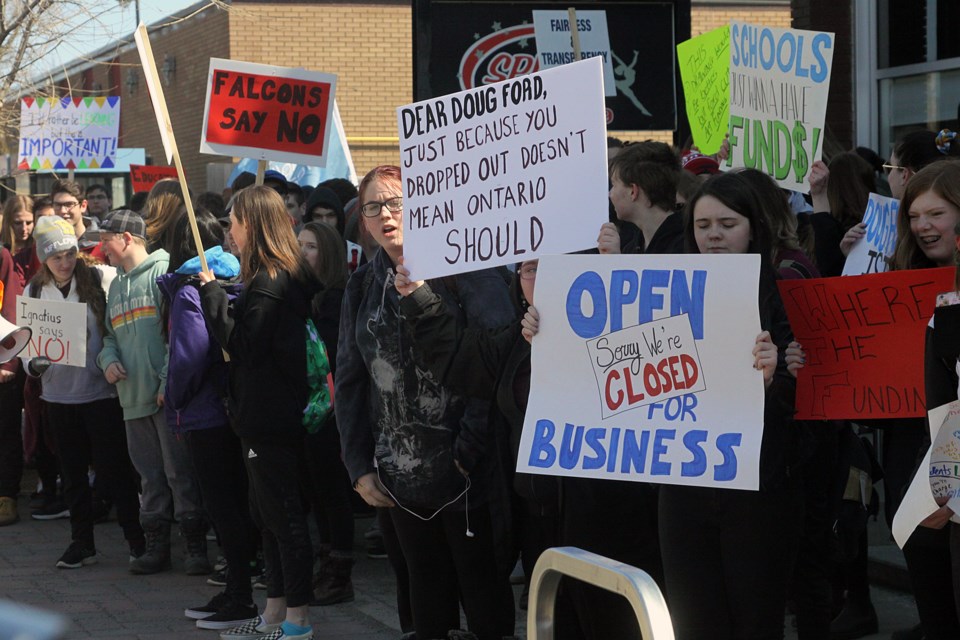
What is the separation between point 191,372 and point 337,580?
53.2 inches

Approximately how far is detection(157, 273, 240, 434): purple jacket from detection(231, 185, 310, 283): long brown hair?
627mm

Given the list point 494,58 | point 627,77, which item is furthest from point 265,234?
point 627,77

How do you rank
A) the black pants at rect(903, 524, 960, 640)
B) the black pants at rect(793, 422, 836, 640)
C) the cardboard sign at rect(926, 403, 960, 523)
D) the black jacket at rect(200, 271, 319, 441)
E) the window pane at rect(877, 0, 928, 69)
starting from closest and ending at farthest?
1. the cardboard sign at rect(926, 403, 960, 523)
2. the black pants at rect(903, 524, 960, 640)
3. the black pants at rect(793, 422, 836, 640)
4. the black jacket at rect(200, 271, 319, 441)
5. the window pane at rect(877, 0, 928, 69)

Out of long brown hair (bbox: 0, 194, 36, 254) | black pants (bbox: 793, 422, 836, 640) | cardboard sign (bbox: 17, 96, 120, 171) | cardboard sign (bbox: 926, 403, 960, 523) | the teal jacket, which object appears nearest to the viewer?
cardboard sign (bbox: 926, 403, 960, 523)

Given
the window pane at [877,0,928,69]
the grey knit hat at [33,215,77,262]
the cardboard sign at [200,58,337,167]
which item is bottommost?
the grey knit hat at [33,215,77,262]

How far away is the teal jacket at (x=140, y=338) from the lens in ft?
23.8

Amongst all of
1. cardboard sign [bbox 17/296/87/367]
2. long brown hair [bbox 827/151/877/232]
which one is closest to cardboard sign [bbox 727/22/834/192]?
long brown hair [bbox 827/151/877/232]

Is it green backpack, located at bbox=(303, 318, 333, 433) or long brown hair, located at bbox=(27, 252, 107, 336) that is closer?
green backpack, located at bbox=(303, 318, 333, 433)

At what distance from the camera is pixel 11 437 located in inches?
366

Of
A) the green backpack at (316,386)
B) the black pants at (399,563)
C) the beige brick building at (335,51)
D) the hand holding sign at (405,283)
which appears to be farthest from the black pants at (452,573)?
the beige brick building at (335,51)

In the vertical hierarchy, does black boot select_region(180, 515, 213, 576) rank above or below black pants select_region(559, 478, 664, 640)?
below

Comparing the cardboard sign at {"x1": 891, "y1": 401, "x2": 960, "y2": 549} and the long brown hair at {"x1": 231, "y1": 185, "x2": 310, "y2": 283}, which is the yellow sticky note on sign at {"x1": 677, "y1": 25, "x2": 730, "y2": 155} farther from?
the cardboard sign at {"x1": 891, "y1": 401, "x2": 960, "y2": 549}

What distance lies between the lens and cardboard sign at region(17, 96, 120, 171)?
16125 mm

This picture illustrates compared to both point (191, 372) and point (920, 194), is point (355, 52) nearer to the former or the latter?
point (191, 372)
